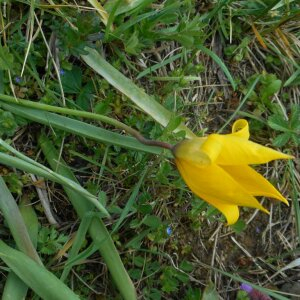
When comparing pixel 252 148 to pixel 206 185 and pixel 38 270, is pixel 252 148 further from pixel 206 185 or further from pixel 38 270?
pixel 38 270

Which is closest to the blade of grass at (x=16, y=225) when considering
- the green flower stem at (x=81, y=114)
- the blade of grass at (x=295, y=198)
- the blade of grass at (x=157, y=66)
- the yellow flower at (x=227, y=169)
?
the green flower stem at (x=81, y=114)

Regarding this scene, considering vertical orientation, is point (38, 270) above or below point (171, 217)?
above

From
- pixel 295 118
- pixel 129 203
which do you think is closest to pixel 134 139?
pixel 129 203

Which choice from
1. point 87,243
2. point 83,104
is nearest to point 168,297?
point 87,243

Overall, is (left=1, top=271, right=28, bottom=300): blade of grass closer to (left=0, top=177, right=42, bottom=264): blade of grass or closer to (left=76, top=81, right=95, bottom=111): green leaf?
(left=0, top=177, right=42, bottom=264): blade of grass

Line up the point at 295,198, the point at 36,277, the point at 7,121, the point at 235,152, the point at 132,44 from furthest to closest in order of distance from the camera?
the point at 295,198, the point at 132,44, the point at 7,121, the point at 36,277, the point at 235,152

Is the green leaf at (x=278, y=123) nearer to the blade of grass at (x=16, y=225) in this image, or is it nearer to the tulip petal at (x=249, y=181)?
the tulip petal at (x=249, y=181)

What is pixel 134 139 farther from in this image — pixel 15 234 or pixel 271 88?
pixel 271 88

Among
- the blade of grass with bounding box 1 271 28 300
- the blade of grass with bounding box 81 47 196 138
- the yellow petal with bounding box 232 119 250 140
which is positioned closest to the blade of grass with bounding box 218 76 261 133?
the blade of grass with bounding box 81 47 196 138
